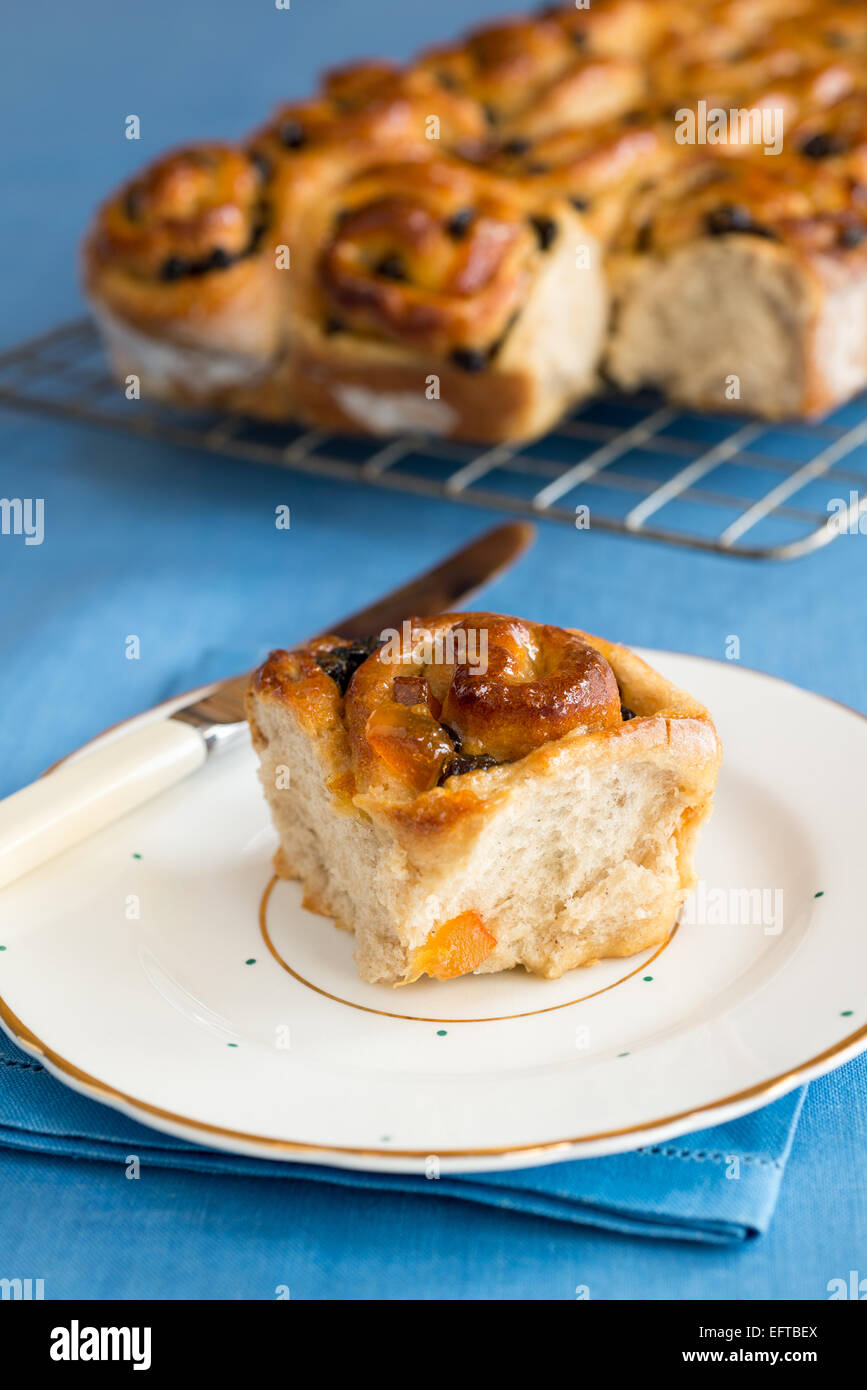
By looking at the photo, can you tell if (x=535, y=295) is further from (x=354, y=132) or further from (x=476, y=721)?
(x=476, y=721)

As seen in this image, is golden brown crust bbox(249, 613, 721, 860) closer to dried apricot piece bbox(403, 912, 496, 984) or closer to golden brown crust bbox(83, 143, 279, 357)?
dried apricot piece bbox(403, 912, 496, 984)

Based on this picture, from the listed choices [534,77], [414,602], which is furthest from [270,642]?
[534,77]

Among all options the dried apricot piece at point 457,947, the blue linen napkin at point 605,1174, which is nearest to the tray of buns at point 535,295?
the dried apricot piece at point 457,947

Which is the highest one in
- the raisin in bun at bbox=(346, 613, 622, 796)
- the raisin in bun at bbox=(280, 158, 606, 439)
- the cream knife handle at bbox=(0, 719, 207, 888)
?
the raisin in bun at bbox=(280, 158, 606, 439)

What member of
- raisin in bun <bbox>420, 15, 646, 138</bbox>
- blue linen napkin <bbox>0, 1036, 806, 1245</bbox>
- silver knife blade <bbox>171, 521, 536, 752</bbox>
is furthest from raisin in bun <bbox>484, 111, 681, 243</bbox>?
blue linen napkin <bbox>0, 1036, 806, 1245</bbox>

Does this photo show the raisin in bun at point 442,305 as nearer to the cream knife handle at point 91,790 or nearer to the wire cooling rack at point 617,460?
the wire cooling rack at point 617,460
